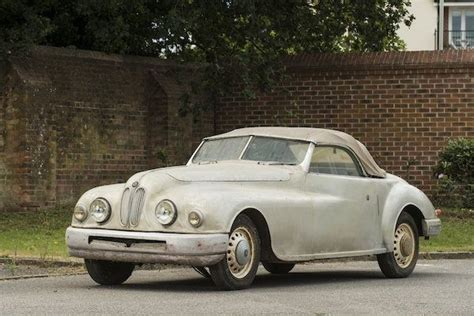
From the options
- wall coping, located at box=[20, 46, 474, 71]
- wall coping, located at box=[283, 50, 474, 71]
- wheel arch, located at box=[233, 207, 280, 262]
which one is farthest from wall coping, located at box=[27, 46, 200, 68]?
wheel arch, located at box=[233, 207, 280, 262]

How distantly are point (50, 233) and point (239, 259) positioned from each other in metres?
7.48

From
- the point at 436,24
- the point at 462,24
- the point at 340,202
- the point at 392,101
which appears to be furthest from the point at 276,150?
the point at 462,24

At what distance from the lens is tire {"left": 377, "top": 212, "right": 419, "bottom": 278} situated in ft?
40.7

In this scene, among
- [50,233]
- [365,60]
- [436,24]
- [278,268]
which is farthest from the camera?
[436,24]

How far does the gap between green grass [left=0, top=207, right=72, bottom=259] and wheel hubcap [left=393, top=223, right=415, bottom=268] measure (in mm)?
4089

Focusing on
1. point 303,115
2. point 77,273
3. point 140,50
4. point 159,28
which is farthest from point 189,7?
point 77,273

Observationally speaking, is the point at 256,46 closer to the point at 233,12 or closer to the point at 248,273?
the point at 233,12

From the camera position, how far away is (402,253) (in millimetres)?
12516

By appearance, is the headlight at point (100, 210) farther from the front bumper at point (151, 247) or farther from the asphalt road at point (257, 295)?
the asphalt road at point (257, 295)

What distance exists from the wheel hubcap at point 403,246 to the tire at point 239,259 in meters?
2.26

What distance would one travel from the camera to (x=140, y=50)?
22.9 metres

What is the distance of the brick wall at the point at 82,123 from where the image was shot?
2023cm

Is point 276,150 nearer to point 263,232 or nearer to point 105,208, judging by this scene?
point 263,232

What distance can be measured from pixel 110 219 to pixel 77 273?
1908 millimetres
